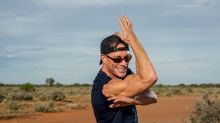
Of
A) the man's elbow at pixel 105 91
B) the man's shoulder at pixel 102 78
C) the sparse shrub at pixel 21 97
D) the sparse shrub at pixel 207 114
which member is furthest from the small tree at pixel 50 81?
the man's elbow at pixel 105 91

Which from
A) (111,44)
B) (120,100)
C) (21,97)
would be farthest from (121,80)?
(21,97)

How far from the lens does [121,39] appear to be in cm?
339

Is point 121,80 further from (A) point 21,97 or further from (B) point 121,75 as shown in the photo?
(A) point 21,97

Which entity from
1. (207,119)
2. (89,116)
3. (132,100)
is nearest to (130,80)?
(132,100)

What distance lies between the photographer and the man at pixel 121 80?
320 cm

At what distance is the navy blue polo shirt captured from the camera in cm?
353

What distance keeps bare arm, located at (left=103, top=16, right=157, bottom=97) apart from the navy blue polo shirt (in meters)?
0.08

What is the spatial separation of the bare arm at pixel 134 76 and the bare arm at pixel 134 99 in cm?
4

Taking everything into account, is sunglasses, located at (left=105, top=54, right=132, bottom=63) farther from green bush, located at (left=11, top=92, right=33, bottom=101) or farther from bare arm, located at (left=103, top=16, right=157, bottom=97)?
green bush, located at (left=11, top=92, right=33, bottom=101)

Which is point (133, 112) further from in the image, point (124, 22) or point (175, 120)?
point (175, 120)

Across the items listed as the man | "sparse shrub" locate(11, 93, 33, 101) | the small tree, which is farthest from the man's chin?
the small tree

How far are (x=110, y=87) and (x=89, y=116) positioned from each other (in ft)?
59.4

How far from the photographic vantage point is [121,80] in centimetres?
341

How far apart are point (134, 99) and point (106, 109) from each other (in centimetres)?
24
